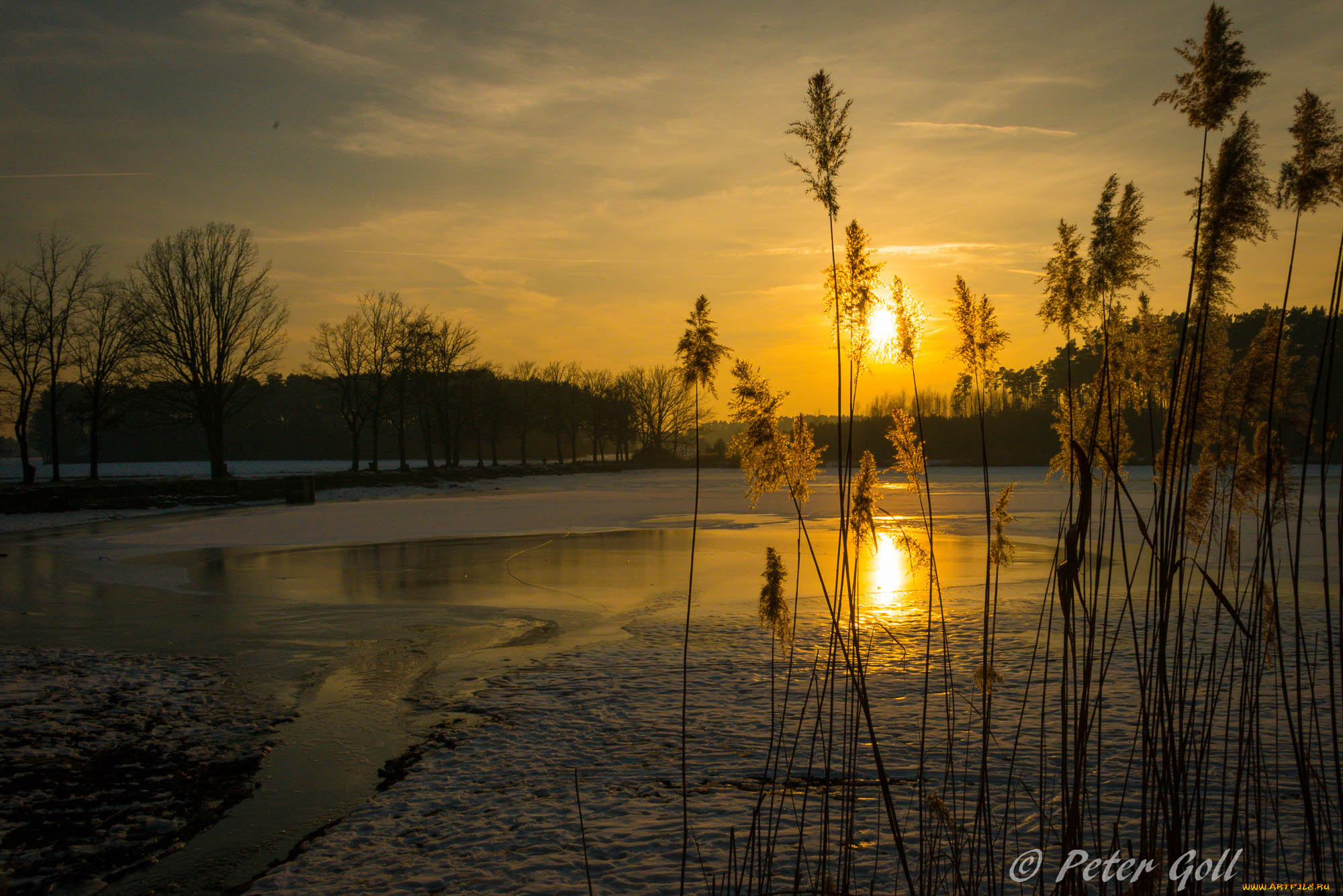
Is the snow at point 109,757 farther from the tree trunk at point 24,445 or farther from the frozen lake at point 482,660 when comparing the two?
the tree trunk at point 24,445

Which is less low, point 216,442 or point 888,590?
point 216,442

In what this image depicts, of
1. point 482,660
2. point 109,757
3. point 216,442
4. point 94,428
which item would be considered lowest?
point 482,660

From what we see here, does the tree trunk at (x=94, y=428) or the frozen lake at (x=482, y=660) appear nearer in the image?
the frozen lake at (x=482, y=660)

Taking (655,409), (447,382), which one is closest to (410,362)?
(447,382)

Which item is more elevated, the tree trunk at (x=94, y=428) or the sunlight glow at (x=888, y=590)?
the tree trunk at (x=94, y=428)

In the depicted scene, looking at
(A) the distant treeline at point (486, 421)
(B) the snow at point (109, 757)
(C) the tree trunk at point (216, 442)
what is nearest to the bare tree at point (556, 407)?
(A) the distant treeline at point (486, 421)

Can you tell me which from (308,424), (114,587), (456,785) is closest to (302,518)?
(114,587)

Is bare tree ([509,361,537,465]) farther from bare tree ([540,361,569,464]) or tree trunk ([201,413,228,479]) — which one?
tree trunk ([201,413,228,479])

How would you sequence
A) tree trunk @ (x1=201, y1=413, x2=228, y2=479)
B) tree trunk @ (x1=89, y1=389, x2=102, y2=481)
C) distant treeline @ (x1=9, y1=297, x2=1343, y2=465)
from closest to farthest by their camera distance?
tree trunk @ (x1=89, y1=389, x2=102, y2=481) < tree trunk @ (x1=201, y1=413, x2=228, y2=479) < distant treeline @ (x1=9, y1=297, x2=1343, y2=465)

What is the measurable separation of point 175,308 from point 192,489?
13.8 meters

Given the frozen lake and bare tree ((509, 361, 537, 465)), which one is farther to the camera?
bare tree ((509, 361, 537, 465))

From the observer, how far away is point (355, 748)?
5.57m

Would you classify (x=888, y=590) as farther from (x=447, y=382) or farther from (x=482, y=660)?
(x=447, y=382)

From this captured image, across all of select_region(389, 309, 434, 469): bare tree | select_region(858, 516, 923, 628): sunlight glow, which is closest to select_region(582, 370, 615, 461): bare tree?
select_region(389, 309, 434, 469): bare tree
